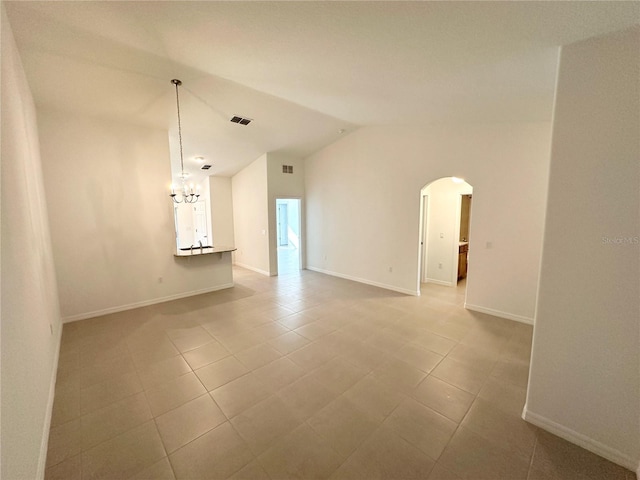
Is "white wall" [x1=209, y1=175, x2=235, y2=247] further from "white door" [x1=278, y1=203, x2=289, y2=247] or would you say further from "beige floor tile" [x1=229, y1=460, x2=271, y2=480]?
"beige floor tile" [x1=229, y1=460, x2=271, y2=480]

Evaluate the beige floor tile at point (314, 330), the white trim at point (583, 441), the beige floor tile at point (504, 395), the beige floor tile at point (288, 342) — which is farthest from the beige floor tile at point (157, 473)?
the white trim at point (583, 441)

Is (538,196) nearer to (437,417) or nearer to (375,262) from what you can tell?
(375,262)

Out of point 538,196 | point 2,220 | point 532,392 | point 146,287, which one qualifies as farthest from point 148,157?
point 538,196

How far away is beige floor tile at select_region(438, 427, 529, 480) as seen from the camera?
1.61m

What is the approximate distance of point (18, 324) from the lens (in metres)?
1.55

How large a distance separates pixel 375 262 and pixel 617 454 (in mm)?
4113

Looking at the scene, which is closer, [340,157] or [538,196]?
[538,196]

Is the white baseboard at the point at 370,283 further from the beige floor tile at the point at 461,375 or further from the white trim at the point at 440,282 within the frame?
the beige floor tile at the point at 461,375

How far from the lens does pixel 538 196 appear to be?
3600 millimetres

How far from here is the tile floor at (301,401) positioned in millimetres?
1674

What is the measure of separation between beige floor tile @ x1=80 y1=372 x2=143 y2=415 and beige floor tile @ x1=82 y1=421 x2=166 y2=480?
511mm

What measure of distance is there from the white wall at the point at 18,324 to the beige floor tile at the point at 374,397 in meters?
2.06

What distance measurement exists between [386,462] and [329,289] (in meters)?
3.77

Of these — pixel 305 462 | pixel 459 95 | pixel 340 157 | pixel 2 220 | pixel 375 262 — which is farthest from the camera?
pixel 340 157
